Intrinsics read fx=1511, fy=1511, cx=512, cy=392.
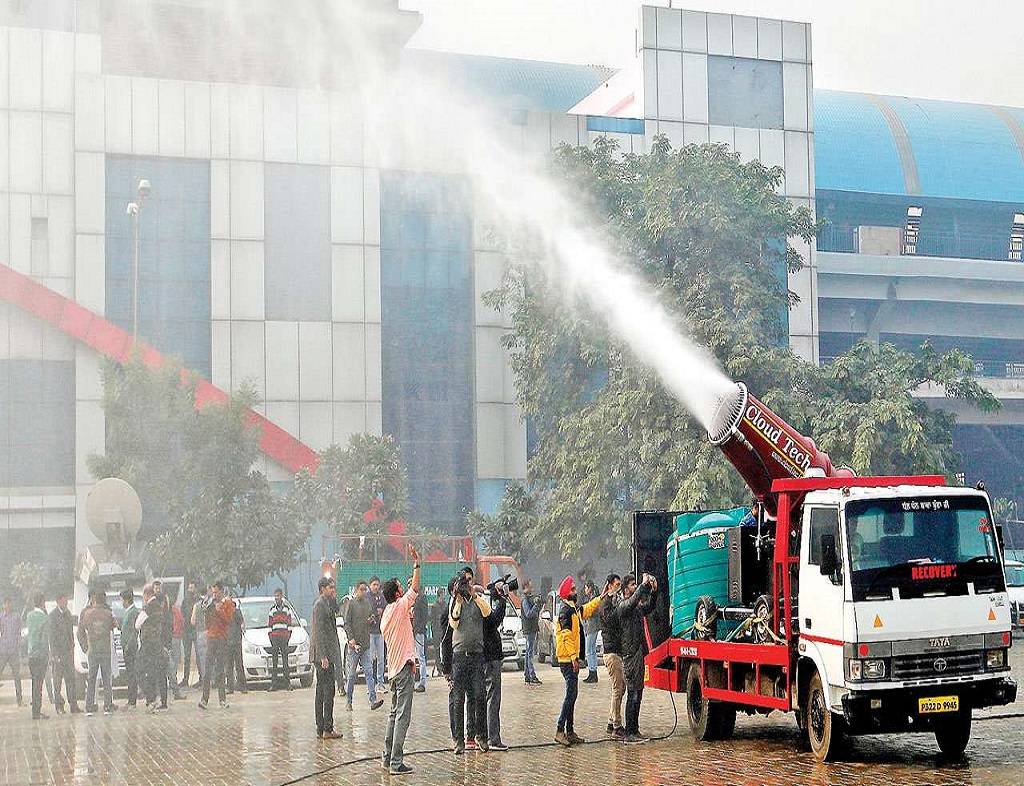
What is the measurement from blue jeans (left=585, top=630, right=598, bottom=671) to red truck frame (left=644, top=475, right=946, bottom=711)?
10.2m

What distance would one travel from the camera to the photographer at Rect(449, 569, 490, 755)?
1619 centimetres

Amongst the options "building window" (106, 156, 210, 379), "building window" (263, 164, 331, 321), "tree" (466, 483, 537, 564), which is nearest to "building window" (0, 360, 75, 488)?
"building window" (106, 156, 210, 379)

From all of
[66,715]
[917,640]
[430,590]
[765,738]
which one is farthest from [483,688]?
[430,590]

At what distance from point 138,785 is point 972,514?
8.47m

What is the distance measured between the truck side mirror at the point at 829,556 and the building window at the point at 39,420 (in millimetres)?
39530

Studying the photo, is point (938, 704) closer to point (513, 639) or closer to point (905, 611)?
point (905, 611)

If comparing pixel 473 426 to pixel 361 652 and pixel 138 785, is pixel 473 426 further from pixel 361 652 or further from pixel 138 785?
pixel 138 785

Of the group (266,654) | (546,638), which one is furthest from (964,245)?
(266,654)

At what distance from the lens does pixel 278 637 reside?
27.5 m

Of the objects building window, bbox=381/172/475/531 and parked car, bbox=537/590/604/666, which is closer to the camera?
parked car, bbox=537/590/604/666

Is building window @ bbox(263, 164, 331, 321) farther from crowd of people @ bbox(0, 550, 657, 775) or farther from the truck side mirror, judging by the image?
the truck side mirror

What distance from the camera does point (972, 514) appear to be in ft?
46.8

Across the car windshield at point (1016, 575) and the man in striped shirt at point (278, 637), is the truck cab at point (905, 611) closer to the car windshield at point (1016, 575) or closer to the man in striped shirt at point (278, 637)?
the man in striped shirt at point (278, 637)

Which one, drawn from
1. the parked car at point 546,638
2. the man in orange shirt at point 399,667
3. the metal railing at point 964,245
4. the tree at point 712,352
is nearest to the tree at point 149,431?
the tree at point 712,352
